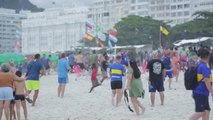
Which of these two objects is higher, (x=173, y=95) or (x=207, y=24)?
(x=207, y=24)

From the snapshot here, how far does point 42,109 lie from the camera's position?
14477 millimetres

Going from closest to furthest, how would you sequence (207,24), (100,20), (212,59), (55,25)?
(212,59) < (207,24) < (100,20) < (55,25)

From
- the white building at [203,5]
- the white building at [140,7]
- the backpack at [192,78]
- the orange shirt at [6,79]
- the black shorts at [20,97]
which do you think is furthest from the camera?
the white building at [140,7]

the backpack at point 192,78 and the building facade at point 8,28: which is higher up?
the building facade at point 8,28

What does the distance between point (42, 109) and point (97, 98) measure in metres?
2.79

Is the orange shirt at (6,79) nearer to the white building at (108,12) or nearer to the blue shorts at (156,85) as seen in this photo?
the blue shorts at (156,85)

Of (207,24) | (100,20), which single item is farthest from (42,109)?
(100,20)

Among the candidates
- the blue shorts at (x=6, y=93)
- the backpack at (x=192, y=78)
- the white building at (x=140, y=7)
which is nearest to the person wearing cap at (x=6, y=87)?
the blue shorts at (x=6, y=93)

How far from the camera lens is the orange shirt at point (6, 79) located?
410 inches

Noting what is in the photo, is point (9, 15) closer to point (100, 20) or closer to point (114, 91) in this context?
point (100, 20)

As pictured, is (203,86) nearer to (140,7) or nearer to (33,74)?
(33,74)

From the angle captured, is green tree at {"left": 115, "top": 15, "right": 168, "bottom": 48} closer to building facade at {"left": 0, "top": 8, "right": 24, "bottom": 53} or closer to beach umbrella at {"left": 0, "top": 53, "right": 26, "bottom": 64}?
beach umbrella at {"left": 0, "top": 53, "right": 26, "bottom": 64}

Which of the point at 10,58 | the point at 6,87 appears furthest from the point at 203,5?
the point at 6,87

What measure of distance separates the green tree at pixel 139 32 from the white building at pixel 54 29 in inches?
1795
